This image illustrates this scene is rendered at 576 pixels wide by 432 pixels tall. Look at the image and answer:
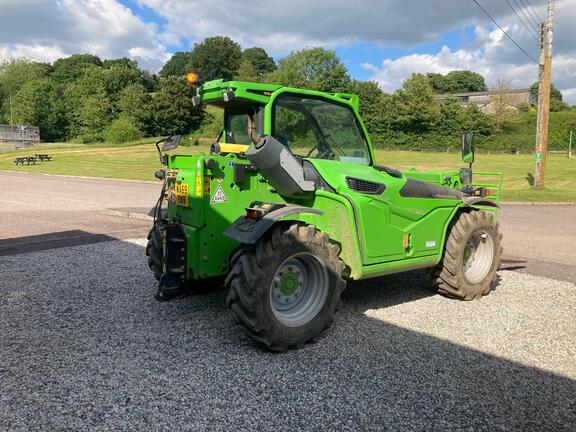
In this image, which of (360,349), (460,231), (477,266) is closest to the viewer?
(360,349)

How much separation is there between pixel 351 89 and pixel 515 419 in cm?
6471

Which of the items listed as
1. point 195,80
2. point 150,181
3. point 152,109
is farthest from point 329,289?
point 152,109

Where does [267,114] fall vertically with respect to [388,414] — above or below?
above

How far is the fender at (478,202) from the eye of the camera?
5.73 meters

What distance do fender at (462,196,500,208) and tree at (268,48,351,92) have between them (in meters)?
62.2

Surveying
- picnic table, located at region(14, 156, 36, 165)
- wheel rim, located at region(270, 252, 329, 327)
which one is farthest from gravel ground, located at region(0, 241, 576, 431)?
picnic table, located at region(14, 156, 36, 165)

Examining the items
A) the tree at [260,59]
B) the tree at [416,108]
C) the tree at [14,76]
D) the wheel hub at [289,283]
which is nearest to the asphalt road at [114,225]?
the wheel hub at [289,283]

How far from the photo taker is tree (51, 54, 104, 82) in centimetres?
10475

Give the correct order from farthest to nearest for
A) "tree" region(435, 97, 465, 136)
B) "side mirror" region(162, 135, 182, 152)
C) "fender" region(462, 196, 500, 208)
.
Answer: "tree" region(435, 97, 465, 136), "fender" region(462, 196, 500, 208), "side mirror" region(162, 135, 182, 152)

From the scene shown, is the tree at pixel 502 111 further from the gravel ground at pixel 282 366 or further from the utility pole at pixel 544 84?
the gravel ground at pixel 282 366

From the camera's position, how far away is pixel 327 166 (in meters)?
4.62

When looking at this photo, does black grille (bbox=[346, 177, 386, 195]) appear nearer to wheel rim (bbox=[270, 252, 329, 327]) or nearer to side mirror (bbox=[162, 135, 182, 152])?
wheel rim (bbox=[270, 252, 329, 327])

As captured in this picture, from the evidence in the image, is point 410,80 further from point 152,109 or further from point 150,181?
point 150,181

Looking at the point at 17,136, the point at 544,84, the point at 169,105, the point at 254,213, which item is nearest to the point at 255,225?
the point at 254,213
